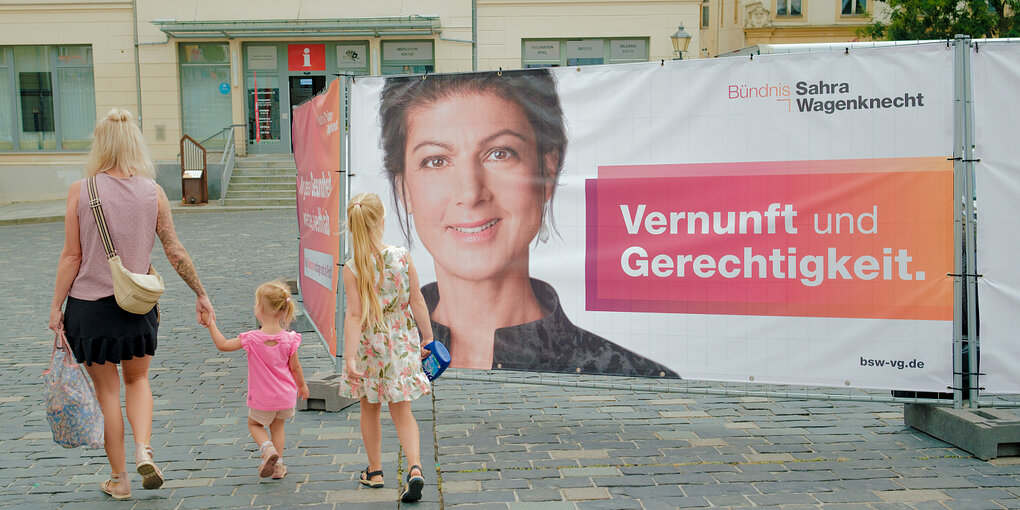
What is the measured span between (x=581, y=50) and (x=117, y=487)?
27720mm

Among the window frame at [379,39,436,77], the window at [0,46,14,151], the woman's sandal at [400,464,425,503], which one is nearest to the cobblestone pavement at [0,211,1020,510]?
the woman's sandal at [400,464,425,503]

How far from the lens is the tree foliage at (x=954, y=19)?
78.8 ft

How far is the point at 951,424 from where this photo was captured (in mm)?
5398

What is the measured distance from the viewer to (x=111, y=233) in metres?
4.57

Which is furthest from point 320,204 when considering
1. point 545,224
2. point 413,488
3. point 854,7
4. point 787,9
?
point 854,7

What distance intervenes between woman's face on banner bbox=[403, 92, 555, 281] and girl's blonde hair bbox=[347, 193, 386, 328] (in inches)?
60.9

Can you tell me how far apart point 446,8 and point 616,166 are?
2574 cm

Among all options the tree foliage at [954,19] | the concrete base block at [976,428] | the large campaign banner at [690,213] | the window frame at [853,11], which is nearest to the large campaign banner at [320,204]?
the large campaign banner at [690,213]

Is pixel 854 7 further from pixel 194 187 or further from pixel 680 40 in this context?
pixel 194 187

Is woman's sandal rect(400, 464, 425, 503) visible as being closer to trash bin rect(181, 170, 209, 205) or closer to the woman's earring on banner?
the woman's earring on banner

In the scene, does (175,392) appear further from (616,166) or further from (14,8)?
(14,8)

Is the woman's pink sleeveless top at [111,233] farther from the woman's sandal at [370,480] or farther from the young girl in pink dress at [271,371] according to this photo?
the woman's sandal at [370,480]

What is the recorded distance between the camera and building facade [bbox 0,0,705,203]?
30.1 m

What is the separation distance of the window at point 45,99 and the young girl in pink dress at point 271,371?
29.1 m
